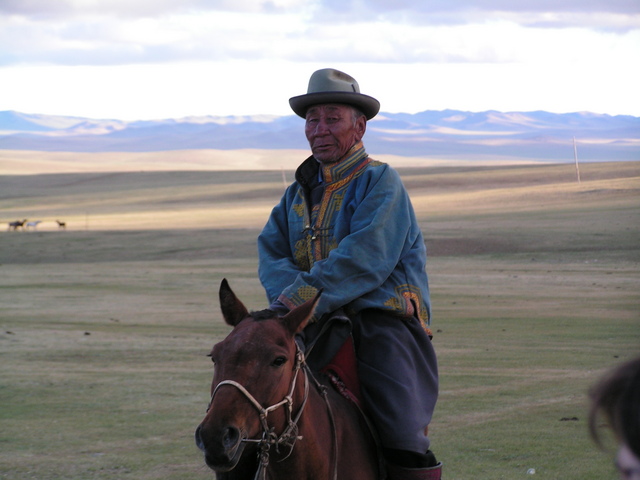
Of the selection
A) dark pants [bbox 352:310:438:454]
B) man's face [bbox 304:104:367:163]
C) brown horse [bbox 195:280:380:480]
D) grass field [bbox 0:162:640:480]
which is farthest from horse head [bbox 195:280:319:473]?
grass field [bbox 0:162:640:480]

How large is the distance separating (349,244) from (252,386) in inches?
43.9

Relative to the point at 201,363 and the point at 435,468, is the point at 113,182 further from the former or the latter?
the point at 435,468

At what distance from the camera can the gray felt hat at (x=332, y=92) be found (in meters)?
4.60

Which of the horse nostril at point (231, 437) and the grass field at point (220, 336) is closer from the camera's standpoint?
the horse nostril at point (231, 437)

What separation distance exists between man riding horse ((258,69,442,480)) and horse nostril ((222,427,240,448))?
95 centimetres

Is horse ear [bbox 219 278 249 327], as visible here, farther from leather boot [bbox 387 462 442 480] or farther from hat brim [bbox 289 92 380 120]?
hat brim [bbox 289 92 380 120]

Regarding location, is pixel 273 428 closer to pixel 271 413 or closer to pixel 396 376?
pixel 271 413

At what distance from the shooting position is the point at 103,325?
53.3ft

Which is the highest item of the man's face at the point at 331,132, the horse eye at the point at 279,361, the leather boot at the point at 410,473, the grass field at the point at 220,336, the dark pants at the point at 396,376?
the man's face at the point at 331,132

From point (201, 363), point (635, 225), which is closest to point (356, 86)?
point (201, 363)

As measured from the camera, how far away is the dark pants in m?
4.13

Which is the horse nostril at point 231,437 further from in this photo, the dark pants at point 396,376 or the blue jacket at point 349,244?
the dark pants at point 396,376

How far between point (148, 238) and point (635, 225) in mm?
19437

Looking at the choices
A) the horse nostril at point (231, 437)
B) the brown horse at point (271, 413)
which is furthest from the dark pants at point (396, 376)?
the horse nostril at point (231, 437)
